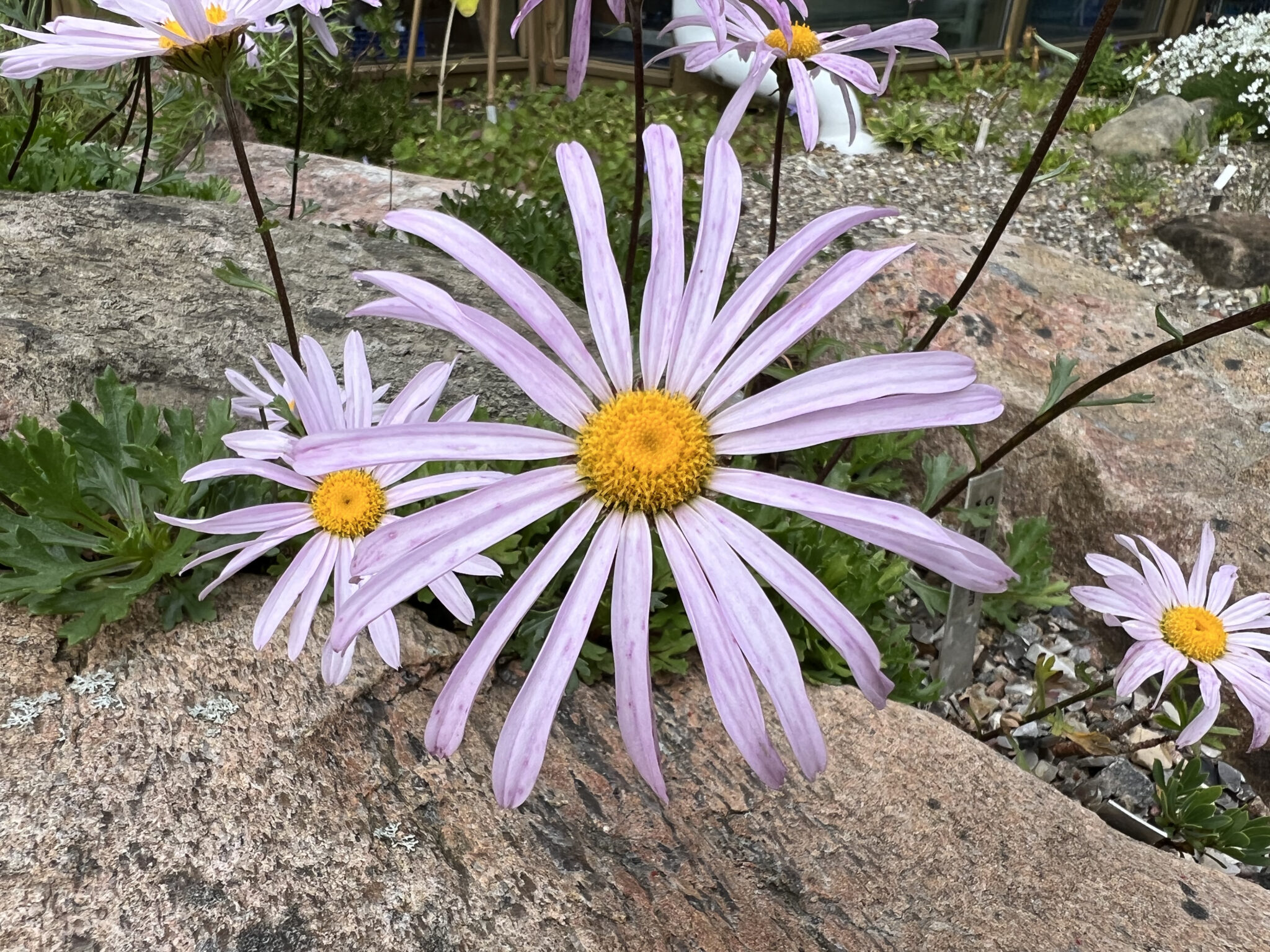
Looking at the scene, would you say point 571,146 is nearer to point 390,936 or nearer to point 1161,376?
point 390,936

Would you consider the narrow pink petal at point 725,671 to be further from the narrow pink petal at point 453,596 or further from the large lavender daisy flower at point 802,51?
the large lavender daisy flower at point 802,51

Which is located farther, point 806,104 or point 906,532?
point 806,104

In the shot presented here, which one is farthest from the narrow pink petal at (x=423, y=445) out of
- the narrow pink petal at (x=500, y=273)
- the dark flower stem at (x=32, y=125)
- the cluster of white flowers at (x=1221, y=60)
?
the cluster of white flowers at (x=1221, y=60)

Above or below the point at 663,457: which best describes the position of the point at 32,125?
above

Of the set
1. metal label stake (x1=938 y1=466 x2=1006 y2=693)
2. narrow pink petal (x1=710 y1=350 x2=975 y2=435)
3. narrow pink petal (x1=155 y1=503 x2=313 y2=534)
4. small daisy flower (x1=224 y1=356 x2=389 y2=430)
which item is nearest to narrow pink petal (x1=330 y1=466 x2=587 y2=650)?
narrow pink petal (x1=710 y1=350 x2=975 y2=435)

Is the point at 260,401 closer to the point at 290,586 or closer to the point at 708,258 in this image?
the point at 290,586

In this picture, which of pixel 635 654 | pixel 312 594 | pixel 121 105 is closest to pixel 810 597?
pixel 635 654
